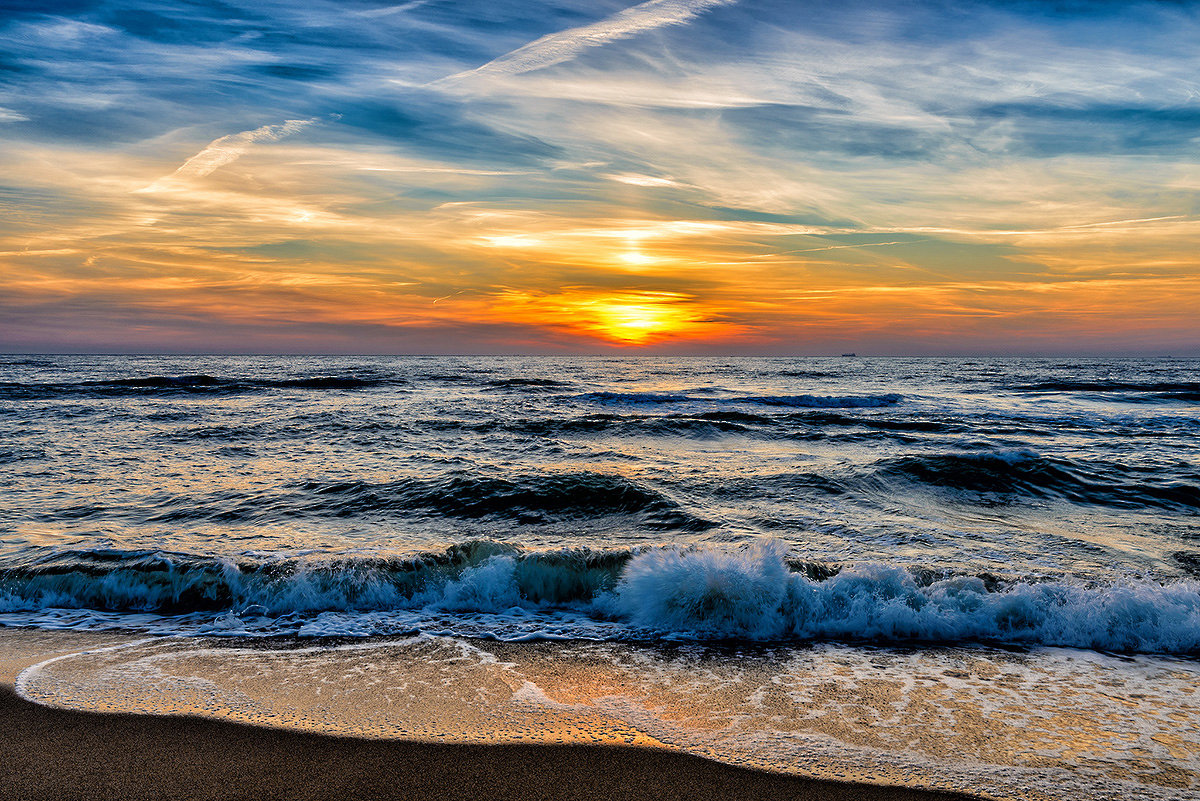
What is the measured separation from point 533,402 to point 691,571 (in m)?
24.7

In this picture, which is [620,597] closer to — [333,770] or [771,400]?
[333,770]

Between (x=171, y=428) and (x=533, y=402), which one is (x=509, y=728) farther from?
(x=533, y=402)

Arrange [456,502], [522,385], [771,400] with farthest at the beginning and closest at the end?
[522,385], [771,400], [456,502]

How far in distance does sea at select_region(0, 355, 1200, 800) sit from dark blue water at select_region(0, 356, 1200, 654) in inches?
1.6

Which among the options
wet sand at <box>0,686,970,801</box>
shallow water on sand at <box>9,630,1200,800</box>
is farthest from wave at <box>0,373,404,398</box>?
wet sand at <box>0,686,970,801</box>

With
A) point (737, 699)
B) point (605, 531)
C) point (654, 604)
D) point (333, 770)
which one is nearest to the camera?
point (333, 770)

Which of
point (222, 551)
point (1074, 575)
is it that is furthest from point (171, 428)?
point (1074, 575)

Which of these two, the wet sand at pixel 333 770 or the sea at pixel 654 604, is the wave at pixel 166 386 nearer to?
the sea at pixel 654 604

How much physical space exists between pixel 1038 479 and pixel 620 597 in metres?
10.2

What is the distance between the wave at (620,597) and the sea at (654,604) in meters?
0.03

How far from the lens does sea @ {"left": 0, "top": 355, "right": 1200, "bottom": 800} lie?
4.05 meters

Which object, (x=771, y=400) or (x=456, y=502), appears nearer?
(x=456, y=502)

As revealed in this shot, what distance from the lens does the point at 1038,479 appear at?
12.5 meters

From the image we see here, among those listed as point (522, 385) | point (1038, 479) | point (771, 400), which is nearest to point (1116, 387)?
point (771, 400)
